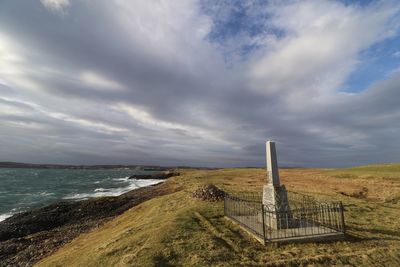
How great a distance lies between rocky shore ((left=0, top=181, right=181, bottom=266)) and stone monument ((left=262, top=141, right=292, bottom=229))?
1369 cm

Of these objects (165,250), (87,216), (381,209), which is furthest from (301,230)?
(87,216)

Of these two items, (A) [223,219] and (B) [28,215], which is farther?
(B) [28,215]

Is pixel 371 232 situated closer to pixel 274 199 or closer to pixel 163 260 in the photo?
pixel 274 199

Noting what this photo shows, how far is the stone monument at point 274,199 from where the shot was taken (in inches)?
517

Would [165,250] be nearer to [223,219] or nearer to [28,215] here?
[223,219]

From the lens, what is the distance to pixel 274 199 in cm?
1362

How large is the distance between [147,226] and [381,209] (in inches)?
656

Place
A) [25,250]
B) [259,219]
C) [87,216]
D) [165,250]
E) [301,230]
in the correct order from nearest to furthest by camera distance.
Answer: [165,250], [301,230], [259,219], [25,250], [87,216]

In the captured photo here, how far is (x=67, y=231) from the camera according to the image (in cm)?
2348

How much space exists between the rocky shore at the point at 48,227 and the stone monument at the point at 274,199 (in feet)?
44.9

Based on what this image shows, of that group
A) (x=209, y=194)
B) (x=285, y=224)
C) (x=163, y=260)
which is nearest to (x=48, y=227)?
(x=209, y=194)

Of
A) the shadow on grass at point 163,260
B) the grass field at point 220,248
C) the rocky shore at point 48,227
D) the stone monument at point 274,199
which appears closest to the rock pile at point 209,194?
the grass field at point 220,248

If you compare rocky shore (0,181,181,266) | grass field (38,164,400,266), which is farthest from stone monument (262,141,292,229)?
rocky shore (0,181,181,266)

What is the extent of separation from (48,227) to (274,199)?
990 inches
